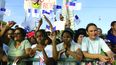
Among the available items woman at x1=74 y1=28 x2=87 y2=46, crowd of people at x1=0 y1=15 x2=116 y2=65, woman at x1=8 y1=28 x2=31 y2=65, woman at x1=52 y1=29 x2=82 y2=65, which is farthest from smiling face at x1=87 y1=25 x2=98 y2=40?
woman at x1=8 y1=28 x2=31 y2=65

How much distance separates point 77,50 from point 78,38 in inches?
48.3

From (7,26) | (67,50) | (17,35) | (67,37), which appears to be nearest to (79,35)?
(67,37)

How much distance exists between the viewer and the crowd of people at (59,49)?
8336mm

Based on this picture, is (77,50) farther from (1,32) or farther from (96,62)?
(1,32)

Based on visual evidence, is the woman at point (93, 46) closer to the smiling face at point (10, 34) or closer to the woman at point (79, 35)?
the woman at point (79, 35)

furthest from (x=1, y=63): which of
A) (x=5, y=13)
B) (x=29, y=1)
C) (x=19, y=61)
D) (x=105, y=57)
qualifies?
(x=29, y=1)

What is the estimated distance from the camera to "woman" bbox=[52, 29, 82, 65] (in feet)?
27.4

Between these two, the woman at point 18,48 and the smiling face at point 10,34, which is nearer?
the woman at point 18,48

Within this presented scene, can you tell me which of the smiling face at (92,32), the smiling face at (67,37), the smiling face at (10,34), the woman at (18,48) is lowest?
the woman at (18,48)

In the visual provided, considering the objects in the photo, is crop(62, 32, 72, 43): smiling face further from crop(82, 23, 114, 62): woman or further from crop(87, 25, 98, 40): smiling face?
crop(87, 25, 98, 40): smiling face

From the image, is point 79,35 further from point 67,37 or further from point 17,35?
point 17,35

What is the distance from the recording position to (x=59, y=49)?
8.57 metres

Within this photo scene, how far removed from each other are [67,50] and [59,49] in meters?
0.18

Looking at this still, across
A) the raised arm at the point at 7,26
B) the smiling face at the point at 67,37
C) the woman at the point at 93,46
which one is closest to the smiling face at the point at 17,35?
the raised arm at the point at 7,26
